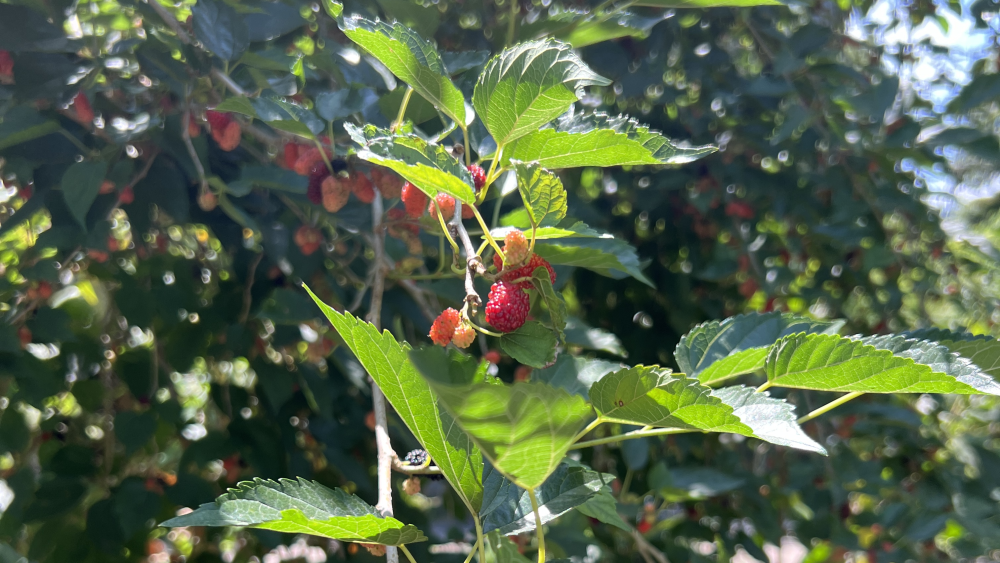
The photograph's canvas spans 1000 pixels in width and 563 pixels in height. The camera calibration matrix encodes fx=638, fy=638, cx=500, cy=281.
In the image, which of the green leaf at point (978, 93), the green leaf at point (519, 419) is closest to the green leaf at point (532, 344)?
the green leaf at point (519, 419)

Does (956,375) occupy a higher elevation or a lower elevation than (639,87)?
higher

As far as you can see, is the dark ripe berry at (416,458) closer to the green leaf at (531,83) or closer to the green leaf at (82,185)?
the green leaf at (531,83)

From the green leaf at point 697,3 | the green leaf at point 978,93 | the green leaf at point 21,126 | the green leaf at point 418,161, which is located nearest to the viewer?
the green leaf at point 418,161

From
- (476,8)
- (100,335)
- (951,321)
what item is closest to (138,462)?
(100,335)

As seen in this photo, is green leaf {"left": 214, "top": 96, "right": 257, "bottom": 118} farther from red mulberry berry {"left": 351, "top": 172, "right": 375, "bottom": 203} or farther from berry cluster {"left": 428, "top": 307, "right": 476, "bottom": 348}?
berry cluster {"left": 428, "top": 307, "right": 476, "bottom": 348}

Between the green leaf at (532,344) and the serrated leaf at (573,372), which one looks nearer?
the green leaf at (532,344)

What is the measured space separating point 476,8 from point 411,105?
0.71 metres

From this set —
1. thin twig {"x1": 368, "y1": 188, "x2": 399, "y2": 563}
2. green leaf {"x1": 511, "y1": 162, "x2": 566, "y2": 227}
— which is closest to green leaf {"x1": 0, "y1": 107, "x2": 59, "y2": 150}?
thin twig {"x1": 368, "y1": 188, "x2": 399, "y2": 563}

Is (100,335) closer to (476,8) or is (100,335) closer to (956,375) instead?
(476,8)

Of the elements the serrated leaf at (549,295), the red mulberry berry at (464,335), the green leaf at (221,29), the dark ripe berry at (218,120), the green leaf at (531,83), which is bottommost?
the dark ripe berry at (218,120)

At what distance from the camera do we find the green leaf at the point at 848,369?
333 millimetres

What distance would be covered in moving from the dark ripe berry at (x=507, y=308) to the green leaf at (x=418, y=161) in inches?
2.4

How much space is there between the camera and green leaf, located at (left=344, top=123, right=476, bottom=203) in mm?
359

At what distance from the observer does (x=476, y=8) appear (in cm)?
123
